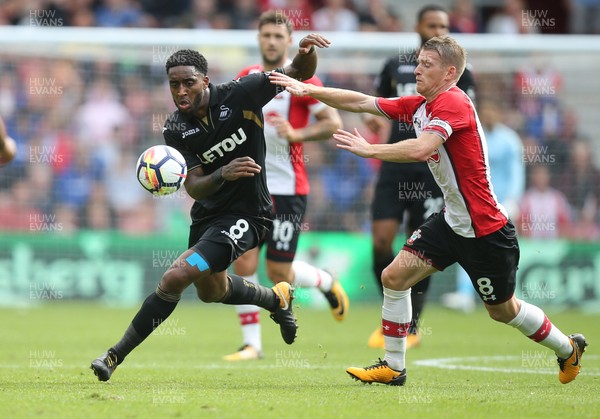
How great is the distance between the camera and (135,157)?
14727 mm

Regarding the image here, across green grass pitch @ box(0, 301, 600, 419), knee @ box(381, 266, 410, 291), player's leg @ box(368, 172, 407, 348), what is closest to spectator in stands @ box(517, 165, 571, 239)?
green grass pitch @ box(0, 301, 600, 419)

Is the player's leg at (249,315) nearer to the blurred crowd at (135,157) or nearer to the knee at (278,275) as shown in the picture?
the knee at (278,275)

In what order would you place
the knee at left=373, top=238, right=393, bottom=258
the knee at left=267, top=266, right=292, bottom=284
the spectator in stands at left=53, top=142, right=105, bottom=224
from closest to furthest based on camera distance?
the knee at left=267, top=266, right=292, bottom=284 → the knee at left=373, top=238, right=393, bottom=258 → the spectator in stands at left=53, top=142, right=105, bottom=224

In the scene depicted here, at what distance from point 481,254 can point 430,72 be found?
1.29 m

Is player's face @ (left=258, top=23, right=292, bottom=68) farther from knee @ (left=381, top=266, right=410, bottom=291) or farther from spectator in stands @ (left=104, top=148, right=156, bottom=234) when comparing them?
spectator in stands @ (left=104, top=148, right=156, bottom=234)

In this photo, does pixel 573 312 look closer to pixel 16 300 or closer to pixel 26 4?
pixel 16 300

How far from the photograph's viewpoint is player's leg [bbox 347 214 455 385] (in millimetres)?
6941

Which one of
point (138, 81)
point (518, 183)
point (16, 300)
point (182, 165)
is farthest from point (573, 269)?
point (182, 165)

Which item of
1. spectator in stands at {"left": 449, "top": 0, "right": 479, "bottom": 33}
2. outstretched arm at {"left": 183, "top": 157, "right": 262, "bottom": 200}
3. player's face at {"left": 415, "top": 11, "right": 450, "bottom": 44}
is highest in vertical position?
spectator in stands at {"left": 449, "top": 0, "right": 479, "bottom": 33}

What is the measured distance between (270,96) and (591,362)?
3.68m

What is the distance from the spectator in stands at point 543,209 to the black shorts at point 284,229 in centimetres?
664

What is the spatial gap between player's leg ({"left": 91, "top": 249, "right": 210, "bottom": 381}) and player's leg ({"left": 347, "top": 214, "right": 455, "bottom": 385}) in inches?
51.3

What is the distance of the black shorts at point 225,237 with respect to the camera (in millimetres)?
6883

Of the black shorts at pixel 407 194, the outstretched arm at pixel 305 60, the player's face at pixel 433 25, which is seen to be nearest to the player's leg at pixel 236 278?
the outstretched arm at pixel 305 60
